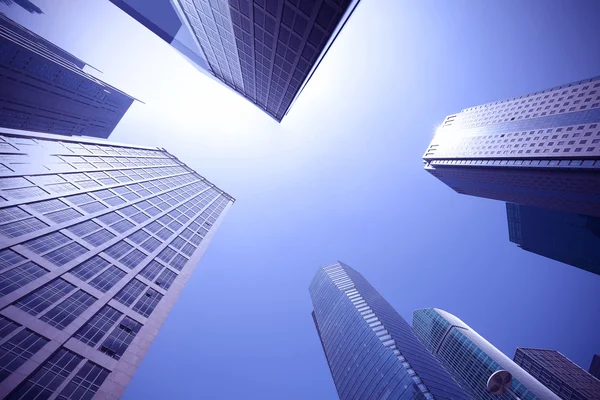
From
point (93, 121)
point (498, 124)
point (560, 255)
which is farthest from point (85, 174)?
point (560, 255)

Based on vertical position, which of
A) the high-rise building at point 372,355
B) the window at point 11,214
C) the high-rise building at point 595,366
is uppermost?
the high-rise building at point 595,366

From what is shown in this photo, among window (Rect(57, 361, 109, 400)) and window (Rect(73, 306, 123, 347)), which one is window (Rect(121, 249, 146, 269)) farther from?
window (Rect(57, 361, 109, 400))

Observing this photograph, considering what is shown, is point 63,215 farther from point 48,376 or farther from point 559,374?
point 559,374

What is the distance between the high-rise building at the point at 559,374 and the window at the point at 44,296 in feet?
654

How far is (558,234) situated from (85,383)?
545 ft

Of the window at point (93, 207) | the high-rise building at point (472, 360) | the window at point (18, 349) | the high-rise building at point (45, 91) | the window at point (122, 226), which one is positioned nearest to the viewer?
the window at point (18, 349)

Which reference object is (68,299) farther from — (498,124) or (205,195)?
(498,124)

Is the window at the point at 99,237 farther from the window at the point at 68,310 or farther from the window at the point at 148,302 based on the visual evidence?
the window at the point at 148,302

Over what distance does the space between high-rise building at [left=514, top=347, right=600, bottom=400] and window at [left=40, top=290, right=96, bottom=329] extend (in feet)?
645

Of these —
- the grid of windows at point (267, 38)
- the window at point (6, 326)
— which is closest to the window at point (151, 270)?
the window at point (6, 326)

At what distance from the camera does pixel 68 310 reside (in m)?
33.2

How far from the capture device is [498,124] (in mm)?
107312

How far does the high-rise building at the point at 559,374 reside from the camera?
133m

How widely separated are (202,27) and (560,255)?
166m
